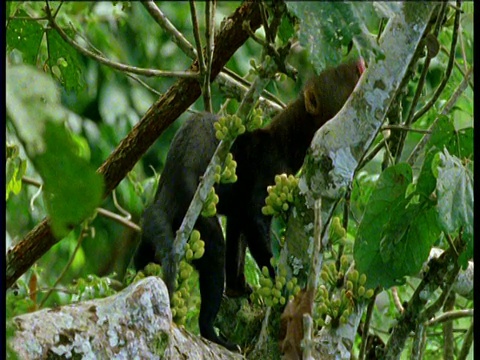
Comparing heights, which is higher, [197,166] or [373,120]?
[373,120]

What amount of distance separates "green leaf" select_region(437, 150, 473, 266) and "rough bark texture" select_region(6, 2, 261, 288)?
92cm

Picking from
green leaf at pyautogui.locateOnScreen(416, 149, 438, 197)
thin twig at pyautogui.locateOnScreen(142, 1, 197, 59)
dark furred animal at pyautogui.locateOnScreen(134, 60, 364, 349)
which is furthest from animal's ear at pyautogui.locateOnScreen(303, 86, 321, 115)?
green leaf at pyautogui.locateOnScreen(416, 149, 438, 197)

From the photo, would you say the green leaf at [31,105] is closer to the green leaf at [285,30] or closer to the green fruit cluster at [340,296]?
the green fruit cluster at [340,296]

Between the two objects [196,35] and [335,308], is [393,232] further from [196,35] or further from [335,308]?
[196,35]

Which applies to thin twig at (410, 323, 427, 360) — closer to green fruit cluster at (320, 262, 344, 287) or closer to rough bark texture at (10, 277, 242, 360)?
green fruit cluster at (320, 262, 344, 287)

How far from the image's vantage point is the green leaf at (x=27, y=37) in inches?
119

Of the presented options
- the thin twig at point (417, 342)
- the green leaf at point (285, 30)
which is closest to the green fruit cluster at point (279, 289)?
the thin twig at point (417, 342)

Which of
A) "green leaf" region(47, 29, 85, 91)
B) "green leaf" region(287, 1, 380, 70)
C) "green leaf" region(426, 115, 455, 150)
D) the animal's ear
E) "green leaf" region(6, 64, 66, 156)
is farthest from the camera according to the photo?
the animal's ear

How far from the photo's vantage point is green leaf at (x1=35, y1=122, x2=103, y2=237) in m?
1.05

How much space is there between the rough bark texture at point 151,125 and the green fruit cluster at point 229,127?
80 centimetres

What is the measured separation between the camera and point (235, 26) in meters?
2.94
